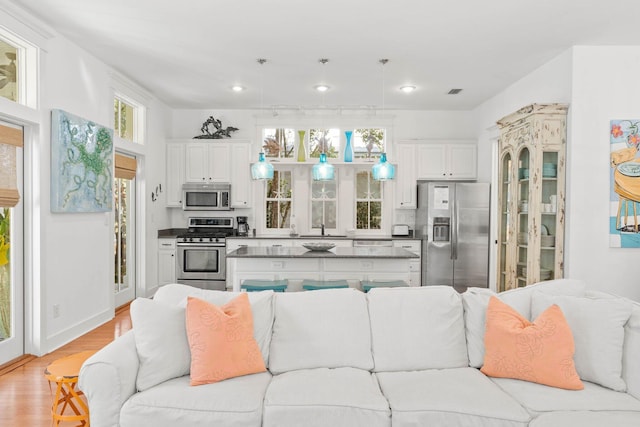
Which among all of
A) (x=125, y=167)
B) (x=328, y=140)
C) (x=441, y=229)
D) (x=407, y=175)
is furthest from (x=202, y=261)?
(x=441, y=229)

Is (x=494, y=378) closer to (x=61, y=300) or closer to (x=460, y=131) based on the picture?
(x=61, y=300)

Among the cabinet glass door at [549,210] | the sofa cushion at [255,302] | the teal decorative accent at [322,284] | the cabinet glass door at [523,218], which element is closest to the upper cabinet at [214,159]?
the teal decorative accent at [322,284]

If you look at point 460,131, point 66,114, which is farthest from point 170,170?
point 460,131

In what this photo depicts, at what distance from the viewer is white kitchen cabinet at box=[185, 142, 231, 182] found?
6645 mm

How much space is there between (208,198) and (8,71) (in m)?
3.36

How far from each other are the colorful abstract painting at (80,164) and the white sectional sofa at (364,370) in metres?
2.10

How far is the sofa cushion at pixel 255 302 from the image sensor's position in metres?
2.35

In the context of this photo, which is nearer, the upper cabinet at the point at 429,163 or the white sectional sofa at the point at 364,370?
the white sectional sofa at the point at 364,370

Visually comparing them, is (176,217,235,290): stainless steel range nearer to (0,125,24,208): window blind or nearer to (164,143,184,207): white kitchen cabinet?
(164,143,184,207): white kitchen cabinet

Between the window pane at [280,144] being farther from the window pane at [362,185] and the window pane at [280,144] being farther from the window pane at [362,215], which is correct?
the window pane at [362,215]

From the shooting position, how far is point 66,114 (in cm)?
393

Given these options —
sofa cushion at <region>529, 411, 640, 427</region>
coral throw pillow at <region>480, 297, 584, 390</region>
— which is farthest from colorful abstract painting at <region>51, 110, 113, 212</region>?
sofa cushion at <region>529, 411, 640, 427</region>

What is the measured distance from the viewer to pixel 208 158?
21.8 ft

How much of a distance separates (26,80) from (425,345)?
12.4ft
